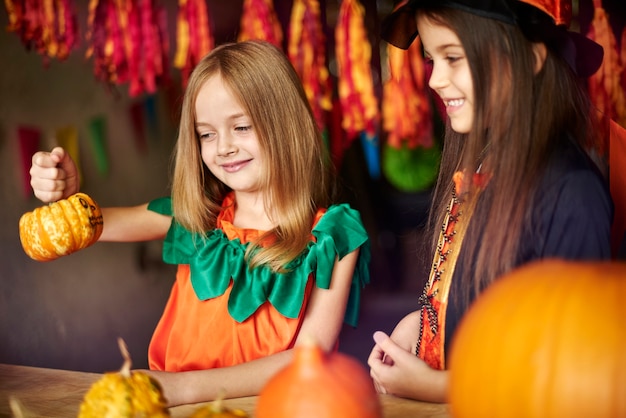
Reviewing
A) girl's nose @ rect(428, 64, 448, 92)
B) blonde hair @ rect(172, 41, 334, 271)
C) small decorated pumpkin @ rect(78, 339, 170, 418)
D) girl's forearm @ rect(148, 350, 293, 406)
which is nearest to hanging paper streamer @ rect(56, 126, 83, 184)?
blonde hair @ rect(172, 41, 334, 271)

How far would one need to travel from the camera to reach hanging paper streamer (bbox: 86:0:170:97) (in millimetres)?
3371

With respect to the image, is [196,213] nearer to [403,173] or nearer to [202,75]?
[202,75]

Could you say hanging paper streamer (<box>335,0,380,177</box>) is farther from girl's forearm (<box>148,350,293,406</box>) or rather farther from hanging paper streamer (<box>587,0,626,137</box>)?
girl's forearm (<box>148,350,293,406</box>)

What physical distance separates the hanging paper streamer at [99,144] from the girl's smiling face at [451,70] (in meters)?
2.51

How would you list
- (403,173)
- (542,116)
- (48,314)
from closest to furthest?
(542,116) < (48,314) < (403,173)

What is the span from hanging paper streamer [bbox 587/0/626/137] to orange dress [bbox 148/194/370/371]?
1.86 metres

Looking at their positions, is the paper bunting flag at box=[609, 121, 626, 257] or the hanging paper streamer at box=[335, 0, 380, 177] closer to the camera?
the paper bunting flag at box=[609, 121, 626, 257]

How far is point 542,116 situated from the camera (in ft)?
3.75

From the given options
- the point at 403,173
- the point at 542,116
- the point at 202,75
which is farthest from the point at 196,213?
the point at 403,173

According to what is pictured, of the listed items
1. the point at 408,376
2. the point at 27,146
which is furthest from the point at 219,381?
the point at 27,146

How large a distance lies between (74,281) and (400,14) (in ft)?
8.17

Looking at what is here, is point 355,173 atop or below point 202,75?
below

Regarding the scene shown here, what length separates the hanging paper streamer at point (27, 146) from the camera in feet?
10.6

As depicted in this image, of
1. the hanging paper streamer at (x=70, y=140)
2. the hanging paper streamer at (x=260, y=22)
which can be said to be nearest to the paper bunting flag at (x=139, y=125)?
the hanging paper streamer at (x=70, y=140)
